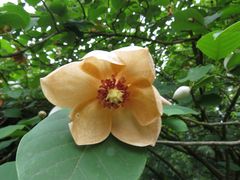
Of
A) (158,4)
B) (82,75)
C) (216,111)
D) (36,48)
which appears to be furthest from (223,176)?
(82,75)

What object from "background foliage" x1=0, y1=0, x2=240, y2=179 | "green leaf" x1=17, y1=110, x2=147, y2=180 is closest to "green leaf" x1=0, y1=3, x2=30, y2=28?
"background foliage" x1=0, y1=0, x2=240, y2=179

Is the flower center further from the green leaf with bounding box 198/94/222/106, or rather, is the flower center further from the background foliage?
the green leaf with bounding box 198/94/222/106

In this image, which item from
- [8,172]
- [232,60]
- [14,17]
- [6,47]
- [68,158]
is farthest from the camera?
[6,47]

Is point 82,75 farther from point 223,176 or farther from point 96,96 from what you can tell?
point 223,176

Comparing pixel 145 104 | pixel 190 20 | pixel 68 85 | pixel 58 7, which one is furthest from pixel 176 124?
pixel 58 7

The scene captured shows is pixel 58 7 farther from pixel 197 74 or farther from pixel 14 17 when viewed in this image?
pixel 197 74

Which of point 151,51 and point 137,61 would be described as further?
point 151,51

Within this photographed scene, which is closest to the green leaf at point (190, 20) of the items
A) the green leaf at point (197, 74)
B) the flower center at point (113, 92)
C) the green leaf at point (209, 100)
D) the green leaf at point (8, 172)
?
the green leaf at point (209, 100)

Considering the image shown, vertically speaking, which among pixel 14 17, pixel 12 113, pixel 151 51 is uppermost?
pixel 14 17
